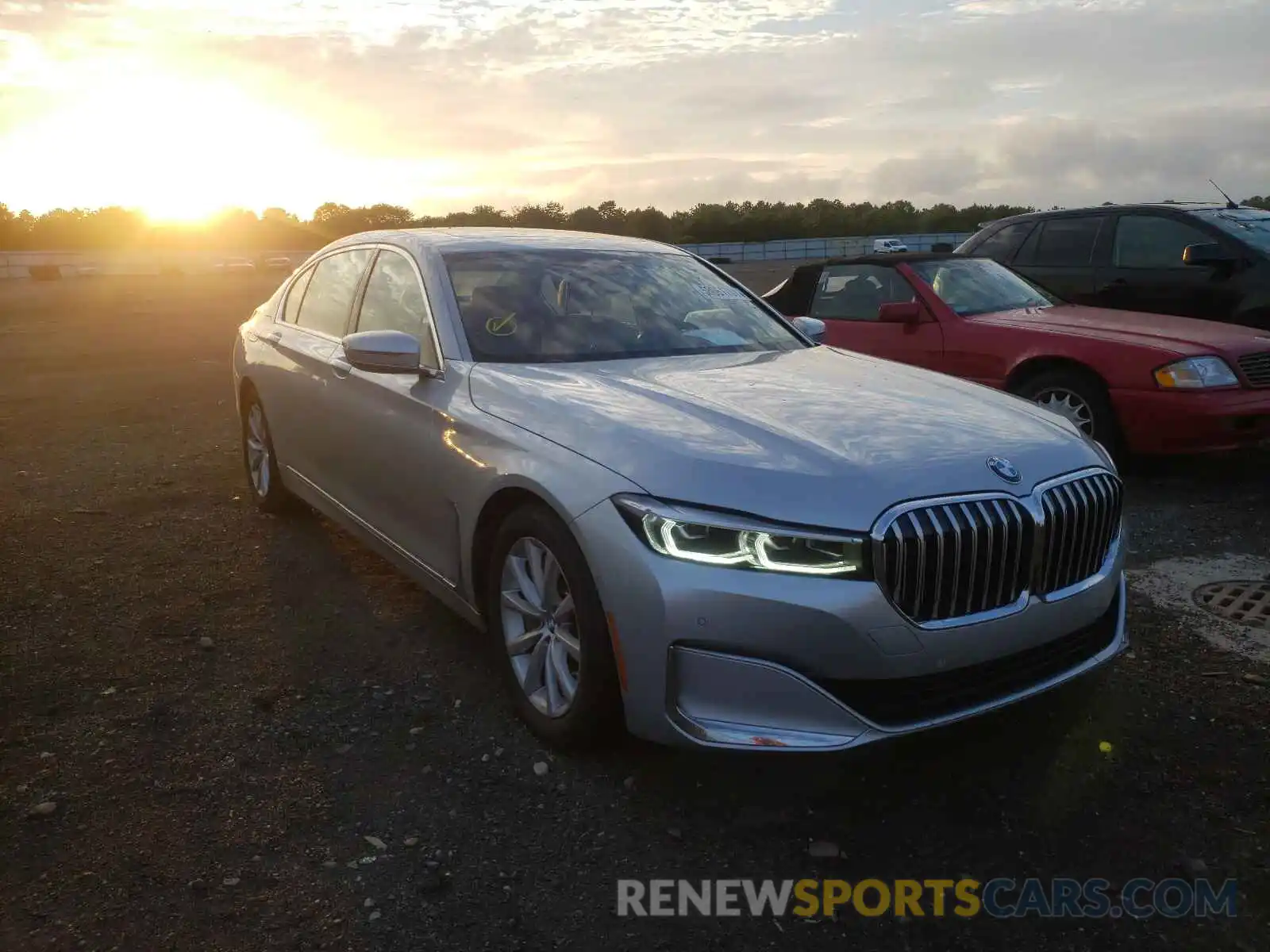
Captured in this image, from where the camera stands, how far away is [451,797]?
10.3 ft

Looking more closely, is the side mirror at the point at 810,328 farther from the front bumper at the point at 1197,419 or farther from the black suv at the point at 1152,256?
the black suv at the point at 1152,256

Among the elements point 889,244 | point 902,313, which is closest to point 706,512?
point 902,313

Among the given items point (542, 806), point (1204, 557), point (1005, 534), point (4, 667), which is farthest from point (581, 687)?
point (1204, 557)

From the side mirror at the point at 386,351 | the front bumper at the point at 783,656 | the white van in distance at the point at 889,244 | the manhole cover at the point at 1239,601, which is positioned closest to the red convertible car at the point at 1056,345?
the manhole cover at the point at 1239,601

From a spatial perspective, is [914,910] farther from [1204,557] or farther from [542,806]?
[1204,557]

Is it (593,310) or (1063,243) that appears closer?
(593,310)

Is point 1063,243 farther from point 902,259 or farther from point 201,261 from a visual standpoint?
point 201,261

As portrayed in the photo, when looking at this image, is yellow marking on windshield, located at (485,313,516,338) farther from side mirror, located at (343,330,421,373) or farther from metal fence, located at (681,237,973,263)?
metal fence, located at (681,237,973,263)

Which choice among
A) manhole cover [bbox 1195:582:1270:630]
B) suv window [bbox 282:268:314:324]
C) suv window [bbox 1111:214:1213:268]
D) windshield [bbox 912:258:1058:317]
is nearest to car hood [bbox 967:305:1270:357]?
windshield [bbox 912:258:1058:317]

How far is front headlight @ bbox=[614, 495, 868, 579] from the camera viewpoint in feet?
8.79

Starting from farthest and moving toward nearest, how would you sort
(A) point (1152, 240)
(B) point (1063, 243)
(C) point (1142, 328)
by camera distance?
(B) point (1063, 243), (A) point (1152, 240), (C) point (1142, 328)

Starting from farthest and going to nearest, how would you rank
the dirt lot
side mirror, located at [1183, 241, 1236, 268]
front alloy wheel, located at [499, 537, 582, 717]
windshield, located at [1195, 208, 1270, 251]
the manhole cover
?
windshield, located at [1195, 208, 1270, 251] → side mirror, located at [1183, 241, 1236, 268] → the manhole cover → front alloy wheel, located at [499, 537, 582, 717] → the dirt lot

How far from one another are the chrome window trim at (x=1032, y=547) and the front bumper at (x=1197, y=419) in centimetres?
348

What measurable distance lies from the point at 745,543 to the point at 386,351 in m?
1.72
